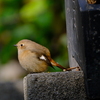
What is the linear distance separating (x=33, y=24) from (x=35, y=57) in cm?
206

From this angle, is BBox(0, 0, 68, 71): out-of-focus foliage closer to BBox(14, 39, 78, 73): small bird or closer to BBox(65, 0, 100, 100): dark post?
BBox(14, 39, 78, 73): small bird

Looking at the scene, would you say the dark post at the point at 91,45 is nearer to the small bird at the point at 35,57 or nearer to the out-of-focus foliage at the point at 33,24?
the small bird at the point at 35,57

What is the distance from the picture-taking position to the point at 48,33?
7297 millimetres

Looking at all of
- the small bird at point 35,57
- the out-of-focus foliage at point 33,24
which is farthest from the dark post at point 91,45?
the out-of-focus foliage at point 33,24

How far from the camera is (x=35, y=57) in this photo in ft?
16.6

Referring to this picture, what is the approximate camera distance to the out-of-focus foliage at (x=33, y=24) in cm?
693

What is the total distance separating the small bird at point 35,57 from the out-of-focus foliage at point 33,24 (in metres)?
1.64

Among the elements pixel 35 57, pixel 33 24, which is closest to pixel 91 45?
pixel 35 57

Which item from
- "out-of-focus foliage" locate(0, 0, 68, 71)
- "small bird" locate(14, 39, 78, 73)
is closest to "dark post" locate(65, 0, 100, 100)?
"small bird" locate(14, 39, 78, 73)

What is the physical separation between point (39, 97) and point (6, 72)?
5027mm

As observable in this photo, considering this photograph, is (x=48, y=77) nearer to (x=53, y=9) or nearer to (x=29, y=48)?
(x=29, y=48)

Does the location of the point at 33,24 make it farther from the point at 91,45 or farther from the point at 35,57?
the point at 91,45

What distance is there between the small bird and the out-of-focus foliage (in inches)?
64.7

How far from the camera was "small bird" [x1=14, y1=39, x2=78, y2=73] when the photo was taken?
16.3 ft
